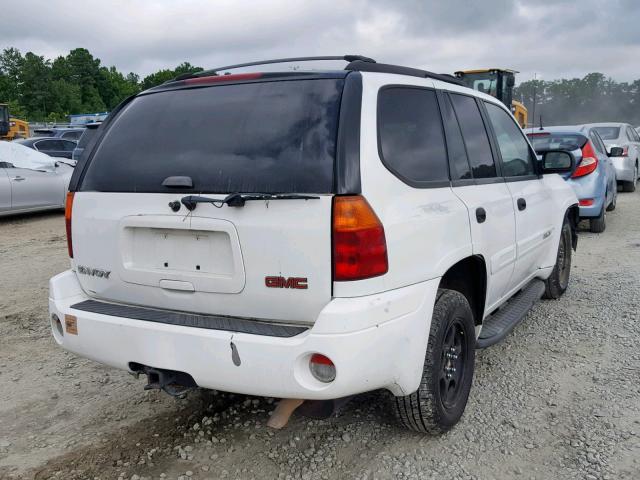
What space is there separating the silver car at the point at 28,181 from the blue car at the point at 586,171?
8310 mm

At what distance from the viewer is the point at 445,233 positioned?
110 inches

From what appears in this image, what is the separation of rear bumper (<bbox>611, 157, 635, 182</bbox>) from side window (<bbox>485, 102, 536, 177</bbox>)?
8.95 meters

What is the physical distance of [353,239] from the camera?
2355 millimetres

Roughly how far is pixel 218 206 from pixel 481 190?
5.23 ft

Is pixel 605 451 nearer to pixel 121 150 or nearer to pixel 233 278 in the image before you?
pixel 233 278

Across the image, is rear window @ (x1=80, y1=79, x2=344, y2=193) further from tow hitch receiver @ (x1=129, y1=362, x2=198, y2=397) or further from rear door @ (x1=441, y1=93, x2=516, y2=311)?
rear door @ (x1=441, y1=93, x2=516, y2=311)

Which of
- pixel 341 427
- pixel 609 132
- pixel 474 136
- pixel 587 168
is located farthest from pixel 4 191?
pixel 609 132

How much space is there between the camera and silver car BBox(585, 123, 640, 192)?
40.2 ft

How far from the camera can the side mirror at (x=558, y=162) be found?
4559mm

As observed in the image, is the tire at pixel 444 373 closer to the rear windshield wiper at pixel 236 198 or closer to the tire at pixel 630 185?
the rear windshield wiper at pixel 236 198

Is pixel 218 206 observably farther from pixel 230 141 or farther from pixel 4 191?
pixel 4 191

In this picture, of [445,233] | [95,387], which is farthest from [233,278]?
[95,387]

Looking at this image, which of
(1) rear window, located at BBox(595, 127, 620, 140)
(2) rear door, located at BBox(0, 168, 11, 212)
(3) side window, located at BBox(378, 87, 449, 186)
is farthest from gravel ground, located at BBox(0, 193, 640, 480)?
(1) rear window, located at BBox(595, 127, 620, 140)

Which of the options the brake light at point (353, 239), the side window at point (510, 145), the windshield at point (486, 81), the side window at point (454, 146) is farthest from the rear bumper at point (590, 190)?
the windshield at point (486, 81)
